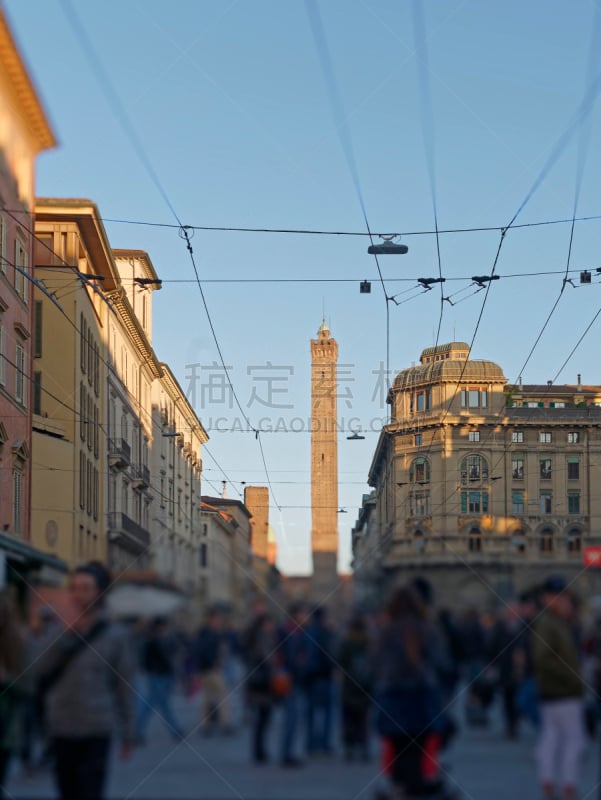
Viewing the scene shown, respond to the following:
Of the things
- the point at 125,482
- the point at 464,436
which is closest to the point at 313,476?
the point at 464,436

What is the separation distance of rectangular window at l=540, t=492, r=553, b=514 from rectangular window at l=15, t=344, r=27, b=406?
193 ft

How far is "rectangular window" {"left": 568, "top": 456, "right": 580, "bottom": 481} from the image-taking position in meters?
96.4

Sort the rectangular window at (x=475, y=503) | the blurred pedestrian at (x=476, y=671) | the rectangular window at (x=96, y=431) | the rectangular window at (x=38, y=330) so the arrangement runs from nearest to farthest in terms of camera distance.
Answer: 1. the blurred pedestrian at (x=476, y=671)
2. the rectangular window at (x=38, y=330)
3. the rectangular window at (x=96, y=431)
4. the rectangular window at (x=475, y=503)

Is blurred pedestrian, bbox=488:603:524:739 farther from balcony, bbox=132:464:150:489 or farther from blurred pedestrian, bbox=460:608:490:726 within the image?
balcony, bbox=132:464:150:489

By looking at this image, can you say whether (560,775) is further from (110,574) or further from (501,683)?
(110,574)

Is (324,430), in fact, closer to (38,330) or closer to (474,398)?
(474,398)

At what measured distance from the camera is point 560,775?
7.20m

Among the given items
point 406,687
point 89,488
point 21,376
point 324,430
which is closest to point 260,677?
point 406,687

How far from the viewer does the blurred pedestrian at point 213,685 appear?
747 centimetres

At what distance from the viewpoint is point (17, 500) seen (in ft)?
133

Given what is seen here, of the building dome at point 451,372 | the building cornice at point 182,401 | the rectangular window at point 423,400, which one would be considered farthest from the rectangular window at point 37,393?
the rectangular window at point 423,400

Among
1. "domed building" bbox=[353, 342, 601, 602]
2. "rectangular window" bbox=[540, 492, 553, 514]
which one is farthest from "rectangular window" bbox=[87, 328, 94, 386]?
"rectangular window" bbox=[540, 492, 553, 514]

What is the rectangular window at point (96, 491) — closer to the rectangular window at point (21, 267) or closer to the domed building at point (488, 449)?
the rectangular window at point (21, 267)

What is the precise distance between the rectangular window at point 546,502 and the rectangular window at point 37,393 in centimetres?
5463
